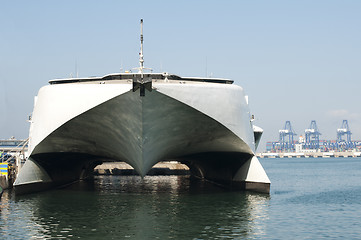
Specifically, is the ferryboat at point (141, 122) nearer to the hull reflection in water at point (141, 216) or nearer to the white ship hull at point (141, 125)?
the white ship hull at point (141, 125)

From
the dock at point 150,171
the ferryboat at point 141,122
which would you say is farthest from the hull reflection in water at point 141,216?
the dock at point 150,171

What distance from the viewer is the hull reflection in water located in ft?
62.0

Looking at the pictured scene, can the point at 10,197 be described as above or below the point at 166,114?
below

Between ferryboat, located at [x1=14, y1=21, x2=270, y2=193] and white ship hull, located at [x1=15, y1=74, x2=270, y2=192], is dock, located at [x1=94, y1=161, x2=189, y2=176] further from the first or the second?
white ship hull, located at [x1=15, y1=74, x2=270, y2=192]

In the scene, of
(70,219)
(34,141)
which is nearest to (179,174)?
(34,141)

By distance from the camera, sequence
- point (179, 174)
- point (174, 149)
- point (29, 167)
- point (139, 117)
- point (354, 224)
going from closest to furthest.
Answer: point (354, 224)
point (139, 117)
point (29, 167)
point (174, 149)
point (179, 174)

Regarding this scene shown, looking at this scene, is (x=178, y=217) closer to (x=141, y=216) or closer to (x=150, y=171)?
(x=141, y=216)

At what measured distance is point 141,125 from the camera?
84.1ft

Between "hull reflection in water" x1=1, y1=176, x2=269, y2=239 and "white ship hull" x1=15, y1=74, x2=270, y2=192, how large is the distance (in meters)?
2.62

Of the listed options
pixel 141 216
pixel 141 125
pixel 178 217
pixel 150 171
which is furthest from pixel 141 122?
pixel 150 171

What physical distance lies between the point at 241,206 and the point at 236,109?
19.5ft

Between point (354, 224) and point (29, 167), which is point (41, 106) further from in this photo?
point (354, 224)

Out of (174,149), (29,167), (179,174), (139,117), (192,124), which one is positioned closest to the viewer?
(139,117)

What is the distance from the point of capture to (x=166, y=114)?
2573 centimetres
